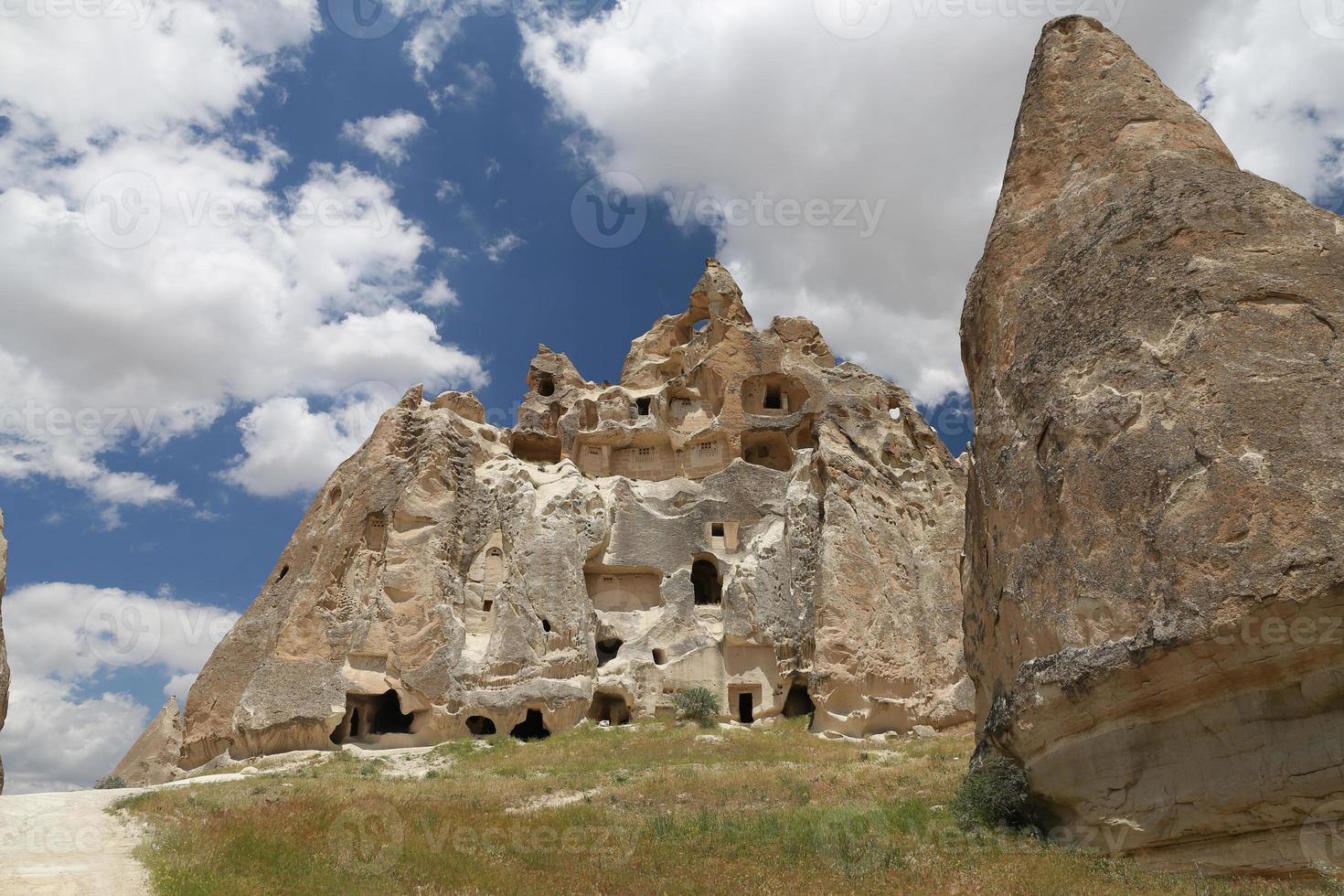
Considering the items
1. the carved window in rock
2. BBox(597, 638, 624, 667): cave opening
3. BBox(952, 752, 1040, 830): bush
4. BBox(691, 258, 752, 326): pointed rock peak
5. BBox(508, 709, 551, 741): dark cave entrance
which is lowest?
BBox(952, 752, 1040, 830): bush

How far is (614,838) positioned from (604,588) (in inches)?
856

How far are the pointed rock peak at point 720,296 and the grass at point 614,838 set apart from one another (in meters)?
27.3

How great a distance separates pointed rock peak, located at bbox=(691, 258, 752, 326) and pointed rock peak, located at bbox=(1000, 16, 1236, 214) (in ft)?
96.3

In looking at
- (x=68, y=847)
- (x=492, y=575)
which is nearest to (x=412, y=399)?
(x=492, y=575)

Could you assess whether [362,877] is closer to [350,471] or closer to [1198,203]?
[1198,203]

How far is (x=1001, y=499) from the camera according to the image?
10797 millimetres

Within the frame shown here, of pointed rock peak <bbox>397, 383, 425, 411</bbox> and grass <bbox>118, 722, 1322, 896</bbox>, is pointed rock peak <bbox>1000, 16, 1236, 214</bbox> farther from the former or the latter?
pointed rock peak <bbox>397, 383, 425, 411</bbox>

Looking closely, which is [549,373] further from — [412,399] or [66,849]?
[66,849]

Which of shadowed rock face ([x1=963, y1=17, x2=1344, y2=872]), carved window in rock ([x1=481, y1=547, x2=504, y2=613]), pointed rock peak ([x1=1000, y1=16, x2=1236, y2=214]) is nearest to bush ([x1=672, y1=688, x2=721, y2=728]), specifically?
carved window in rock ([x1=481, y1=547, x2=504, y2=613])

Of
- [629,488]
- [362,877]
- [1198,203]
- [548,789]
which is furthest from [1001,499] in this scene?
[629,488]

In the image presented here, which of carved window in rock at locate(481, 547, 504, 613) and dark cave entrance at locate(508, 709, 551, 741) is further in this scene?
carved window in rock at locate(481, 547, 504, 613)

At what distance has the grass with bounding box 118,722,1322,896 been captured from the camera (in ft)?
29.1

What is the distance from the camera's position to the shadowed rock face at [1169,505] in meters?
7.55

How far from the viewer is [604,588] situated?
3328 cm
